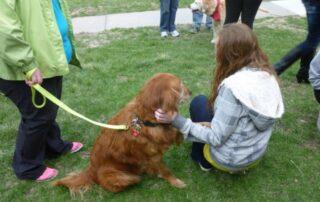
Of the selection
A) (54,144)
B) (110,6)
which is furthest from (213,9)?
(54,144)

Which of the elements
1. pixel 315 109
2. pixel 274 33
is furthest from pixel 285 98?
pixel 274 33

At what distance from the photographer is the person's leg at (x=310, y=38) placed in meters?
5.04

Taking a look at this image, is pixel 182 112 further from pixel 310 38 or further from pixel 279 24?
pixel 279 24

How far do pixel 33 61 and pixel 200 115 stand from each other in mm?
1571

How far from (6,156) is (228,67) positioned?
8.46 feet

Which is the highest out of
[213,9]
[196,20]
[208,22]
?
[213,9]

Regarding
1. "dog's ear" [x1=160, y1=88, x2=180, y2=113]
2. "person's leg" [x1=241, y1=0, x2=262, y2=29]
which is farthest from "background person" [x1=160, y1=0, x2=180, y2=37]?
"dog's ear" [x1=160, y1=88, x2=180, y2=113]

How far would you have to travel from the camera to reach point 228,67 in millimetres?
3146

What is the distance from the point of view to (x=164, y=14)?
306 inches

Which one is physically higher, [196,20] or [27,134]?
[27,134]

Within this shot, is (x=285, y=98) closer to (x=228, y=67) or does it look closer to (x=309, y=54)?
(x=309, y=54)

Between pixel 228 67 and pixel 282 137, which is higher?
pixel 228 67

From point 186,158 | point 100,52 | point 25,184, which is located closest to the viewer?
point 25,184

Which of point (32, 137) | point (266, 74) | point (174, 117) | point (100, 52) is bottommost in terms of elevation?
point (100, 52)
